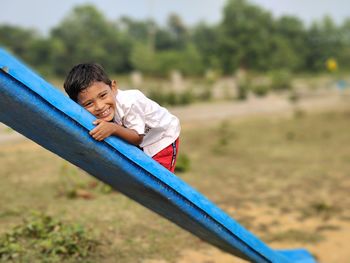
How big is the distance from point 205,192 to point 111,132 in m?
3.54

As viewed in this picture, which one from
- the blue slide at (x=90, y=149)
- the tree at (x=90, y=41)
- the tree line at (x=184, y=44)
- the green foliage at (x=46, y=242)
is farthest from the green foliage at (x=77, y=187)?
the tree at (x=90, y=41)

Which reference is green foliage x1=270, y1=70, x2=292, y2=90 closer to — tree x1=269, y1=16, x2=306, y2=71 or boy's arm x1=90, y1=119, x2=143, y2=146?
tree x1=269, y1=16, x2=306, y2=71

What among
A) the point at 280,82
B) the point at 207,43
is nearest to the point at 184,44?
the point at 207,43

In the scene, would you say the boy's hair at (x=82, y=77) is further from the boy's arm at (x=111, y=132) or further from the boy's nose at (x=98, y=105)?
the boy's arm at (x=111, y=132)

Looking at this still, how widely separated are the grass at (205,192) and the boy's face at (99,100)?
1536 millimetres

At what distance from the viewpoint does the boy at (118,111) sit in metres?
2.11

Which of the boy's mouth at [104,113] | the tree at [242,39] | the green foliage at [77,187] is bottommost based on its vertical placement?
the boy's mouth at [104,113]

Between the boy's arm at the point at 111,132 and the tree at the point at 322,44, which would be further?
the tree at the point at 322,44

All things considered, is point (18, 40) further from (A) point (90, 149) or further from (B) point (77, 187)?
(A) point (90, 149)

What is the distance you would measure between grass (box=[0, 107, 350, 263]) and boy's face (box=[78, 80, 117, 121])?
1.54 meters

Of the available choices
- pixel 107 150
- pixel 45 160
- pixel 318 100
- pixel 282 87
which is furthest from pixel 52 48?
pixel 107 150

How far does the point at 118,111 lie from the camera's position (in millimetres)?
2229

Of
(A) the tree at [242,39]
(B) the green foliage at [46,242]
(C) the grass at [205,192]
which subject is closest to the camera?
(B) the green foliage at [46,242]

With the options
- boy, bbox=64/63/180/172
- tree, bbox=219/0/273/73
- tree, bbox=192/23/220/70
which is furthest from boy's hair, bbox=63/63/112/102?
tree, bbox=219/0/273/73
